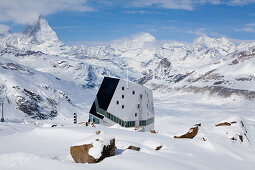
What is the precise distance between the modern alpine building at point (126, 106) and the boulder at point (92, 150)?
3227cm

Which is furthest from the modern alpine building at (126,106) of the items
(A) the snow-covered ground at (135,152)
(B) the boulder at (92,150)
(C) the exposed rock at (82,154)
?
(C) the exposed rock at (82,154)

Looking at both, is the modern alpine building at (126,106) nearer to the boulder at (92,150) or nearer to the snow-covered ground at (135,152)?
the snow-covered ground at (135,152)

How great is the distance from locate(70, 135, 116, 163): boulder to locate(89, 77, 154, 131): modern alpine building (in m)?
32.3

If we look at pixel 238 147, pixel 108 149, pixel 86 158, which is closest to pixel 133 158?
pixel 108 149

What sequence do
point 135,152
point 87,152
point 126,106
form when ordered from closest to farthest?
point 87,152 < point 135,152 < point 126,106

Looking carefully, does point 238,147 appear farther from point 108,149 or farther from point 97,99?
point 97,99

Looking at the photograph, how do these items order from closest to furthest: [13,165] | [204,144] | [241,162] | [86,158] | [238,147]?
[13,165], [86,158], [241,162], [204,144], [238,147]

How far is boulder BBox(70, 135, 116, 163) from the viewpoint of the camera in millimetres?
Answer: 12338

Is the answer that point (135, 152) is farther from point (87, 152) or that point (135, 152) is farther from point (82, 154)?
point (82, 154)

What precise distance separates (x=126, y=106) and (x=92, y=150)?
3389 cm

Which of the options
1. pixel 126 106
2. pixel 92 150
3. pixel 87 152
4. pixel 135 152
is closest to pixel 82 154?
pixel 87 152

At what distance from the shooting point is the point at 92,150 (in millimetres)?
12477

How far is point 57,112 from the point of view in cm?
11688

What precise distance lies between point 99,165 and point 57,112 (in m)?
111
